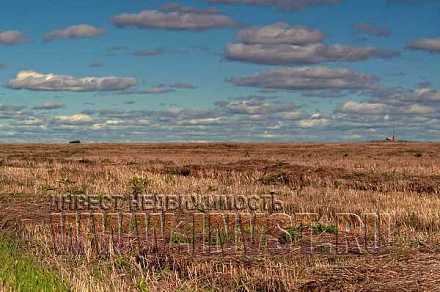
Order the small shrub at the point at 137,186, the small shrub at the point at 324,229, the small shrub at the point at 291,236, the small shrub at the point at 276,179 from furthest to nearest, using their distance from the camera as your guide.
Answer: the small shrub at the point at 276,179 → the small shrub at the point at 137,186 → the small shrub at the point at 324,229 → the small shrub at the point at 291,236

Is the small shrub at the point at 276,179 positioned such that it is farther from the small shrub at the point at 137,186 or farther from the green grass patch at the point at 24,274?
the green grass patch at the point at 24,274

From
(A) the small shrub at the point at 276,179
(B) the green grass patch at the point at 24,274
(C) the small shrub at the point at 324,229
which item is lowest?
(B) the green grass patch at the point at 24,274

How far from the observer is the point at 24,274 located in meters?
10.6

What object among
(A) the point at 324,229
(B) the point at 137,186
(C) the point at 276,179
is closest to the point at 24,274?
(A) the point at 324,229

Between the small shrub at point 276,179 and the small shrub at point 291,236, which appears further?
the small shrub at point 276,179

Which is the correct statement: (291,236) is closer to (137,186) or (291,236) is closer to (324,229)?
(324,229)

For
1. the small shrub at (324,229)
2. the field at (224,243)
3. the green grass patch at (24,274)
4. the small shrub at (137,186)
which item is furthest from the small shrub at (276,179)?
the green grass patch at (24,274)

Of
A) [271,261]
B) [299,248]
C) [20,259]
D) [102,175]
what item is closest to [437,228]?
[299,248]

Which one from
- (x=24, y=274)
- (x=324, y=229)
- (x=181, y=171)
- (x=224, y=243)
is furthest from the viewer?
(x=181, y=171)

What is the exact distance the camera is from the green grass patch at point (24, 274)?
9797mm

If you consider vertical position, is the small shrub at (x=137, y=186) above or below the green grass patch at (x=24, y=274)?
above

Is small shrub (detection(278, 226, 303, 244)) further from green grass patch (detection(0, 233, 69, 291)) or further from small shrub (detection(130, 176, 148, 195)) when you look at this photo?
small shrub (detection(130, 176, 148, 195))

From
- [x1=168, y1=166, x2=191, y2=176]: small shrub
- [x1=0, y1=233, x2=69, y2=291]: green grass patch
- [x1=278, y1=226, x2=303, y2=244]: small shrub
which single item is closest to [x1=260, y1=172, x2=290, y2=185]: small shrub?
[x1=168, y1=166, x2=191, y2=176]: small shrub

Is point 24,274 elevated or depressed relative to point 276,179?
depressed
